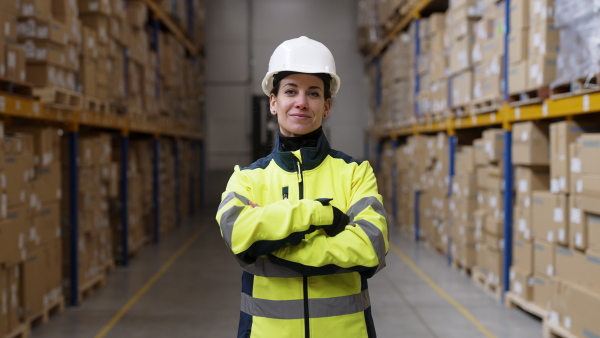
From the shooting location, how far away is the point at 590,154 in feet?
12.9

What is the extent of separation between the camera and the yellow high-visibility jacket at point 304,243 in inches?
67.2

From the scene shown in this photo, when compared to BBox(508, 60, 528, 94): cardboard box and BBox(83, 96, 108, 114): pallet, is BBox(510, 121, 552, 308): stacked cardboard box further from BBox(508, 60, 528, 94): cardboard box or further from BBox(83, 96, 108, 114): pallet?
BBox(83, 96, 108, 114): pallet


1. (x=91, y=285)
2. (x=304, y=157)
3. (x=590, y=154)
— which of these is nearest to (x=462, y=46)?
(x=590, y=154)

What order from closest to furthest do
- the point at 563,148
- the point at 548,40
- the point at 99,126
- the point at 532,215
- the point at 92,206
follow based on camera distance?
the point at 563,148
the point at 548,40
the point at 532,215
the point at 92,206
the point at 99,126

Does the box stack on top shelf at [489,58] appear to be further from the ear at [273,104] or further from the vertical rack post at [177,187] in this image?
the vertical rack post at [177,187]

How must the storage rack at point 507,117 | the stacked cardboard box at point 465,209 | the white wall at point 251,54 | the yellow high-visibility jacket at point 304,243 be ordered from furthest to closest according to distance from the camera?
1. the white wall at point 251,54
2. the stacked cardboard box at point 465,209
3. the storage rack at point 507,117
4. the yellow high-visibility jacket at point 304,243

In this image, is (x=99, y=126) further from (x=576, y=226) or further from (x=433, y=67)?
(x=576, y=226)

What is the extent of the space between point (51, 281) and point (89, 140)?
5.51 feet

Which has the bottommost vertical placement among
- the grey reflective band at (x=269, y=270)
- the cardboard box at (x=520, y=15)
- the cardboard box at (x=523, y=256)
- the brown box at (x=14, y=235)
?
the cardboard box at (x=523, y=256)

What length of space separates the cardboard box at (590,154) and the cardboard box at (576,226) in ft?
0.88

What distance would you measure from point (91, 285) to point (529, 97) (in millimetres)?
4755

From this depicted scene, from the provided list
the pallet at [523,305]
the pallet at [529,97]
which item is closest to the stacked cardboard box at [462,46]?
the pallet at [529,97]

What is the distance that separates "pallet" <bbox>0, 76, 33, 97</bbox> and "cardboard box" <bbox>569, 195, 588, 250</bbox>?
13.9 feet

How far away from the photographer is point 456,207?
7156 millimetres
